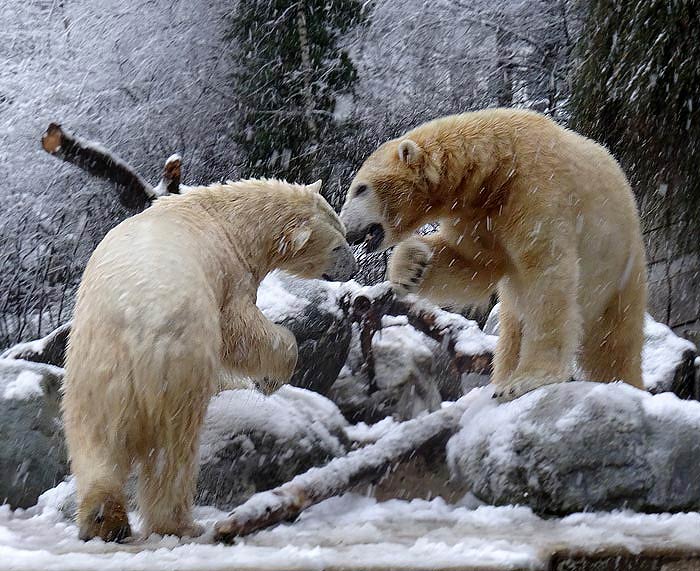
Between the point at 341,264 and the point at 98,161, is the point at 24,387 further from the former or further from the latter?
the point at 98,161

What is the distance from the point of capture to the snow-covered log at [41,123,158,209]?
450 centimetres

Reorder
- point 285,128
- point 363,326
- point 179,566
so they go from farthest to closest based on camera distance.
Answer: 1. point 285,128
2. point 363,326
3. point 179,566

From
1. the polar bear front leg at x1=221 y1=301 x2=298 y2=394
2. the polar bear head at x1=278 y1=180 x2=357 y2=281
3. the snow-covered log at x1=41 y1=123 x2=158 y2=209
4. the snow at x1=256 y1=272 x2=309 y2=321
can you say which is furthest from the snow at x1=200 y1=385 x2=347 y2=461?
the snow-covered log at x1=41 y1=123 x2=158 y2=209

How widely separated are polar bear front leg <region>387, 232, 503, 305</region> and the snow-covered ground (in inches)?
38.6

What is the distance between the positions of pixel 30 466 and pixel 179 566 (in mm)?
1536

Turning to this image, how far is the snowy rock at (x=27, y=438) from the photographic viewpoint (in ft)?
10.7

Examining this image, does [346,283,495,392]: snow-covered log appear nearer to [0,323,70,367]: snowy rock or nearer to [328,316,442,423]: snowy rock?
[328,316,442,423]: snowy rock

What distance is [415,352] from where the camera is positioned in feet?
15.8

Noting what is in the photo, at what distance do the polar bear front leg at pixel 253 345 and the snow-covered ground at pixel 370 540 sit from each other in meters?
0.50

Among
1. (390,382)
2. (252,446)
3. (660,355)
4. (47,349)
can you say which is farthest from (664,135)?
(47,349)

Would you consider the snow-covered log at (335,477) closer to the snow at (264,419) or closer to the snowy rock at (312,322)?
the snow at (264,419)

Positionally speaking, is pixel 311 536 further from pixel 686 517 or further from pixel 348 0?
pixel 348 0

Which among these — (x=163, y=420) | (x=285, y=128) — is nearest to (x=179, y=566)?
(x=163, y=420)

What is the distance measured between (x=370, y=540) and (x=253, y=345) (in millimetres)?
778
